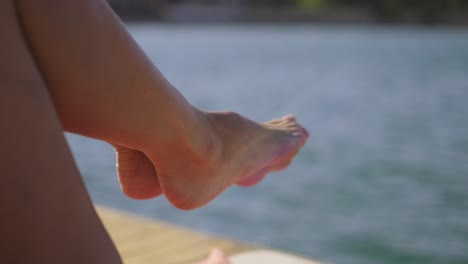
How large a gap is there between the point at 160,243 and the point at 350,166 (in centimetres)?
214

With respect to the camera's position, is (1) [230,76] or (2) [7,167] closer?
(2) [7,167]

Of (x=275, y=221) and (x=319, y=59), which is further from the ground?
(x=319, y=59)

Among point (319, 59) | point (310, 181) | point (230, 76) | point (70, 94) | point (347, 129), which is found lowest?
point (70, 94)

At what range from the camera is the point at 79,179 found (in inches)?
22.4

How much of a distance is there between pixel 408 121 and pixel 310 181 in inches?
70.7

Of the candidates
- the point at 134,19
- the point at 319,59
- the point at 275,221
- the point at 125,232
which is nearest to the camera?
the point at 125,232

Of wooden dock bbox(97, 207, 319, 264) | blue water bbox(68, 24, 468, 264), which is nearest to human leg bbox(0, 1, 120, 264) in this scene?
wooden dock bbox(97, 207, 319, 264)

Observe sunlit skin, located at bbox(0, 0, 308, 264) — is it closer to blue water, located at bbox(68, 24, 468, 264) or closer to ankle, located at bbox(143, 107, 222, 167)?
ankle, located at bbox(143, 107, 222, 167)

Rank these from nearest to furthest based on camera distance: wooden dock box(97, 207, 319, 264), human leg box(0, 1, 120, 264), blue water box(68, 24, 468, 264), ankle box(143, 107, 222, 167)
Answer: human leg box(0, 1, 120, 264) → ankle box(143, 107, 222, 167) → wooden dock box(97, 207, 319, 264) → blue water box(68, 24, 468, 264)

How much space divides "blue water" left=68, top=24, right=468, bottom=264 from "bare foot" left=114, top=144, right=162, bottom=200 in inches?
56.7

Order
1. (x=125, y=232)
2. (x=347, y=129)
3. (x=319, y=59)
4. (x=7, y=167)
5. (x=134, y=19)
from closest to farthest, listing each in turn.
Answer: (x=7, y=167) → (x=125, y=232) → (x=347, y=129) → (x=319, y=59) → (x=134, y=19)

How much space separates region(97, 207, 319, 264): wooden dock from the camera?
1.38 m


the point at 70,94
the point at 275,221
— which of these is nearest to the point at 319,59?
the point at 275,221

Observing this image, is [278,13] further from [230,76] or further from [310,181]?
[310,181]
